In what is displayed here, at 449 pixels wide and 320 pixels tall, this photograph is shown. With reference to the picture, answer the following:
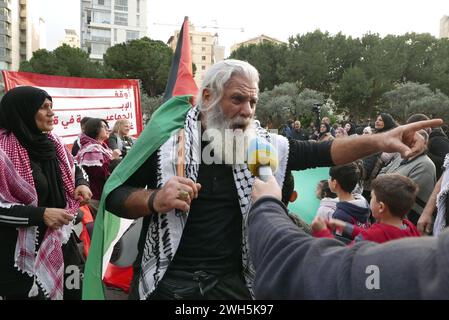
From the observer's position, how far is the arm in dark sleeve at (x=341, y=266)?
2.75 feet

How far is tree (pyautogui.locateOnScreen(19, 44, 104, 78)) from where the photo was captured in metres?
42.8

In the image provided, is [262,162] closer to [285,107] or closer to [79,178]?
[79,178]

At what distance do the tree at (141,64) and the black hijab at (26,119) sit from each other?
4427 cm

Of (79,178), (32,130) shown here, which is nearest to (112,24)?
(79,178)

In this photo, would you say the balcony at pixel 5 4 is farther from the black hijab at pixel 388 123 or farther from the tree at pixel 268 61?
the black hijab at pixel 388 123

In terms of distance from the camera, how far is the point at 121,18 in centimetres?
7788

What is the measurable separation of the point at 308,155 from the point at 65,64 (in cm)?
4518

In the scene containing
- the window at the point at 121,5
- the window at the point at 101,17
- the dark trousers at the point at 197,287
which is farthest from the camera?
the window at the point at 121,5

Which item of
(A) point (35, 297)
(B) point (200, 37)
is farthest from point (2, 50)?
(A) point (35, 297)

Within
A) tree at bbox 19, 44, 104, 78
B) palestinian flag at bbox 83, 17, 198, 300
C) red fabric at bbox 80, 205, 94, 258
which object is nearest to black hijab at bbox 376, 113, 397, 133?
red fabric at bbox 80, 205, 94, 258

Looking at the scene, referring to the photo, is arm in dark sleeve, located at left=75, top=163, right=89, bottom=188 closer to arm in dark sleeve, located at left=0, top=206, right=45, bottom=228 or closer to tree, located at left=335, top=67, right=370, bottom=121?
arm in dark sleeve, located at left=0, top=206, right=45, bottom=228

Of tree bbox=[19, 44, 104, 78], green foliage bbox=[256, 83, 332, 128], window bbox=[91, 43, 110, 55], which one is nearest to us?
green foliage bbox=[256, 83, 332, 128]

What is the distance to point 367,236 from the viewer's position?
2363 millimetres

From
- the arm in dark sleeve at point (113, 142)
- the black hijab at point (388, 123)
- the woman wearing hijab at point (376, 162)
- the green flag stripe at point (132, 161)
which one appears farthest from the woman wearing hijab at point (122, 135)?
the green flag stripe at point (132, 161)
